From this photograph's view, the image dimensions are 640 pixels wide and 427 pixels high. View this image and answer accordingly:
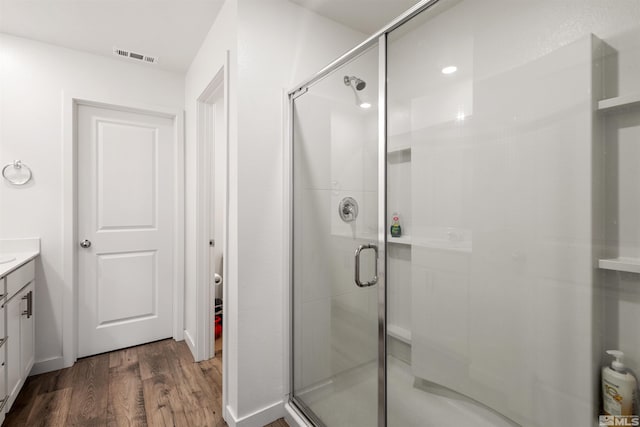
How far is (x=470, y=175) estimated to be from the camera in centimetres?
113

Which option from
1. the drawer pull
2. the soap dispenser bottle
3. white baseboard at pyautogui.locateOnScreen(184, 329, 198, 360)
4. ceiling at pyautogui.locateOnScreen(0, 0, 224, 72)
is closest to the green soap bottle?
the soap dispenser bottle

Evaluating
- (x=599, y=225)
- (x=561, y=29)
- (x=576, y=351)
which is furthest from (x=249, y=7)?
(x=576, y=351)

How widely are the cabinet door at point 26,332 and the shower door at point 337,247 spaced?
1.73 meters

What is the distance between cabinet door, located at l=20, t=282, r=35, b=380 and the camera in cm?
188

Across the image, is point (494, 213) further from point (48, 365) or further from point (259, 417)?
point (48, 365)

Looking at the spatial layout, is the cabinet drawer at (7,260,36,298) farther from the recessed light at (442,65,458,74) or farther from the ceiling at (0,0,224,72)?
the recessed light at (442,65,458,74)

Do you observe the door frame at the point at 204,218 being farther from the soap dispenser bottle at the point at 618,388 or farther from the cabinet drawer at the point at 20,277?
the soap dispenser bottle at the point at 618,388

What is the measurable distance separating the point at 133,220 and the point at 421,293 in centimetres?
249

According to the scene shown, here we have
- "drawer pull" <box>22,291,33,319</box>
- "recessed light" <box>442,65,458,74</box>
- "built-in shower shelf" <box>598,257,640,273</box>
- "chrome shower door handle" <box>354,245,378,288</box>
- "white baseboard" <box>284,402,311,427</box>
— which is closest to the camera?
"built-in shower shelf" <box>598,257,640,273</box>

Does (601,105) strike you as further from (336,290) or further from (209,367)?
(209,367)

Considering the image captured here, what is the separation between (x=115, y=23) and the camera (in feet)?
6.55

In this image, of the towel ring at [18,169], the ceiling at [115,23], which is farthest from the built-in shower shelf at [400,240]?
the towel ring at [18,169]

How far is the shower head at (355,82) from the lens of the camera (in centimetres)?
136

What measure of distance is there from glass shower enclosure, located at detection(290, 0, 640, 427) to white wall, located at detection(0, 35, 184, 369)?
2131 mm
